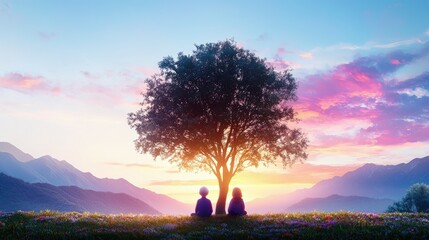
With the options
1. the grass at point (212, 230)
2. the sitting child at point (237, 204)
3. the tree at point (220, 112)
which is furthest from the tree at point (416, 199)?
the grass at point (212, 230)

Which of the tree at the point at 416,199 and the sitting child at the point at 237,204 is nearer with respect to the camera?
the sitting child at the point at 237,204

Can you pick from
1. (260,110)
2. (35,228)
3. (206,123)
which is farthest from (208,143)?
(35,228)

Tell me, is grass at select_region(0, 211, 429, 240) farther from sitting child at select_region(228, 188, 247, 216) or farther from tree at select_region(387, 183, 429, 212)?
tree at select_region(387, 183, 429, 212)

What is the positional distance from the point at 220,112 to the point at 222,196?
8370 millimetres

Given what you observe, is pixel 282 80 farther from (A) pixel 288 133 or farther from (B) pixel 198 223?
(B) pixel 198 223

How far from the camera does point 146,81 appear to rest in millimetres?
40781

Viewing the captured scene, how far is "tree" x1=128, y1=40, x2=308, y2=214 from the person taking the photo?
37438 mm

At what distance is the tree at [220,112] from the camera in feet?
123

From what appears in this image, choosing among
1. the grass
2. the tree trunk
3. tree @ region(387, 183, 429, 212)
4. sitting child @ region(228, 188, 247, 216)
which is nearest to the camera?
the grass

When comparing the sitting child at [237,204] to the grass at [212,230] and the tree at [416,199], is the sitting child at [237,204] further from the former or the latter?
the tree at [416,199]

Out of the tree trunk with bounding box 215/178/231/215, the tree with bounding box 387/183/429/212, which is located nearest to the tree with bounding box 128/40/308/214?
the tree trunk with bounding box 215/178/231/215

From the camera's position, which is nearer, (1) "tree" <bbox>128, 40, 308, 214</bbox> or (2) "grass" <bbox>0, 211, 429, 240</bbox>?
(2) "grass" <bbox>0, 211, 429, 240</bbox>

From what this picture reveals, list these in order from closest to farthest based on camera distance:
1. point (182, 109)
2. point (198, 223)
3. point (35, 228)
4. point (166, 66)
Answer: point (35, 228), point (198, 223), point (182, 109), point (166, 66)

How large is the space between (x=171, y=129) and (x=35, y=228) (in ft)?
57.8
